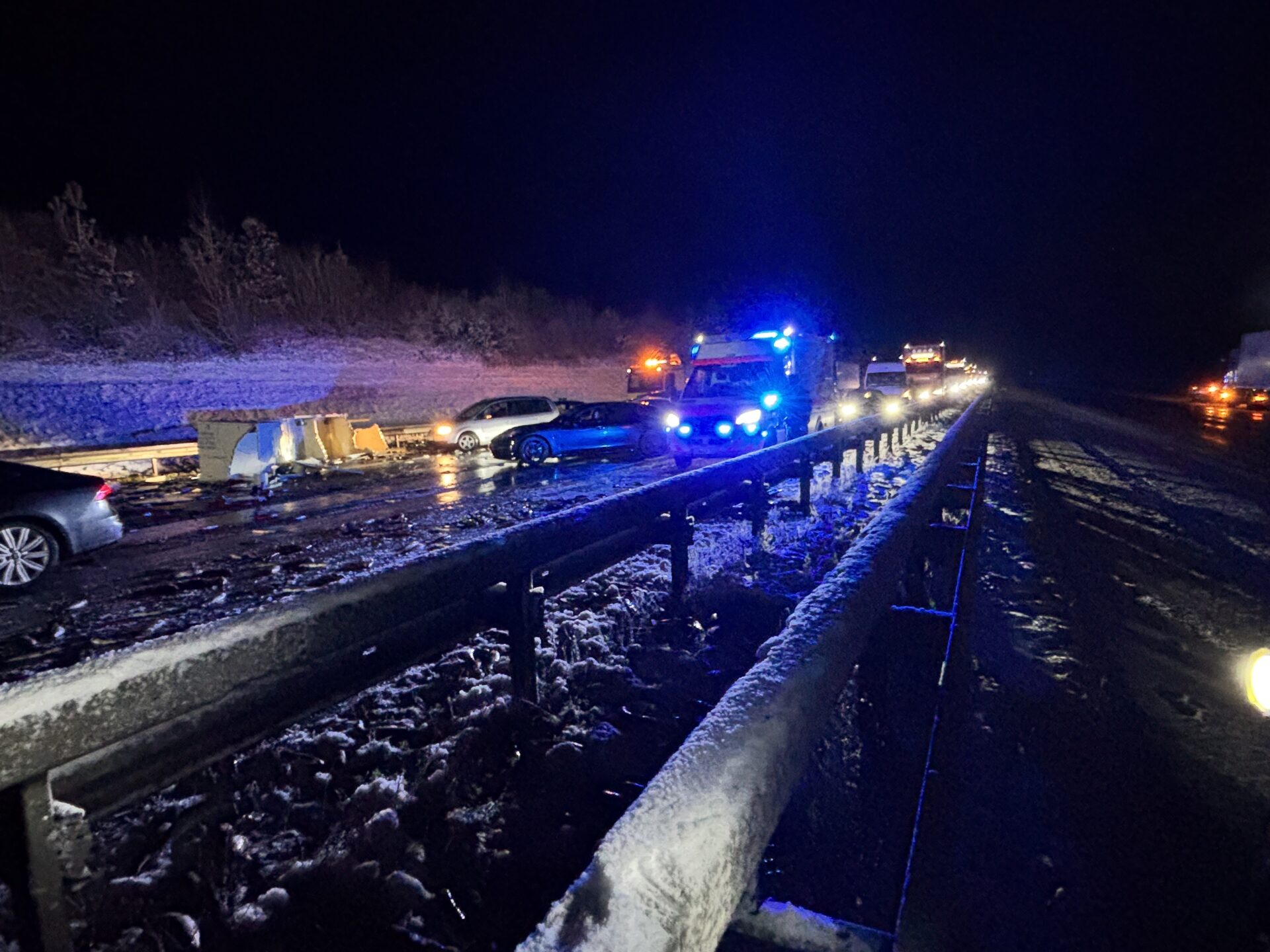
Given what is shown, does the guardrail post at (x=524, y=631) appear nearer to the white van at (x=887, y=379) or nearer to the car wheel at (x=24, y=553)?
the car wheel at (x=24, y=553)

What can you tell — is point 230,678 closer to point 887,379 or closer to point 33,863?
point 33,863

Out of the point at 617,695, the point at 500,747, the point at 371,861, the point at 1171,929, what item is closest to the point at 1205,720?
the point at 1171,929

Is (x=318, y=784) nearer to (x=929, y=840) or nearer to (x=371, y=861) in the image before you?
(x=371, y=861)

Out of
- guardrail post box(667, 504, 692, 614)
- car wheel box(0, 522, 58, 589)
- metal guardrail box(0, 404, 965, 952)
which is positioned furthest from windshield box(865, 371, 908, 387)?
car wheel box(0, 522, 58, 589)

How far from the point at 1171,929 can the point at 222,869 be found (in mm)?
3357

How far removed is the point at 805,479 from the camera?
8.69 metres

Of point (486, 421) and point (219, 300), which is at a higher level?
point (219, 300)

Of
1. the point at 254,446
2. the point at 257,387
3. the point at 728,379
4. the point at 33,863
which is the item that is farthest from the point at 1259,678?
the point at 257,387

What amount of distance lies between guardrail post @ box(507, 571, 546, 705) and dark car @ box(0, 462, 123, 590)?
661 centimetres

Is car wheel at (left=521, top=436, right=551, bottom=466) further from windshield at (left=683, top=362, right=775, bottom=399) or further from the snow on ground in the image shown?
the snow on ground

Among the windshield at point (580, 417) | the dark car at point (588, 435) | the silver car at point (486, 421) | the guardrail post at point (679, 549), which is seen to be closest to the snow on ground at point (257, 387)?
the silver car at point (486, 421)

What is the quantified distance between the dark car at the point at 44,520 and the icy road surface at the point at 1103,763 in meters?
8.78

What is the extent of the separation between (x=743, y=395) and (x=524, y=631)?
12.1 meters

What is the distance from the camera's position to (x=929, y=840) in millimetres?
2336
